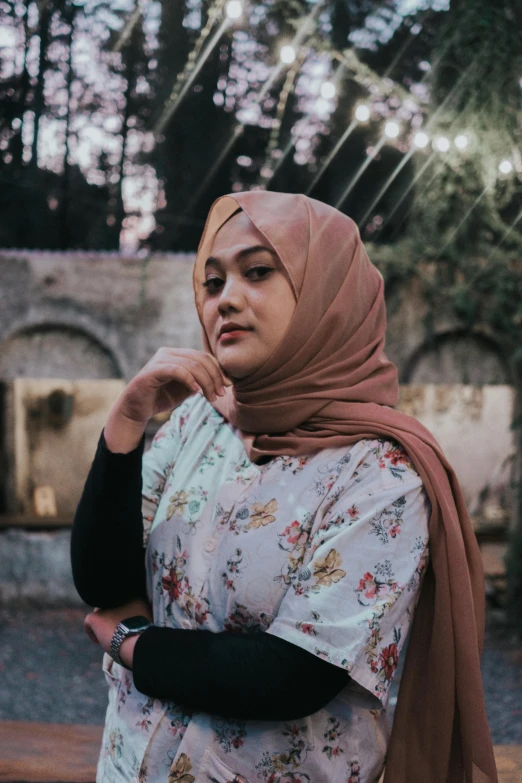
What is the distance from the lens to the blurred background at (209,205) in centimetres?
699

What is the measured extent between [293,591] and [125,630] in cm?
39

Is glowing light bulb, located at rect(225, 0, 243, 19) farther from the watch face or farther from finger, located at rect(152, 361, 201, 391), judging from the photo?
the watch face

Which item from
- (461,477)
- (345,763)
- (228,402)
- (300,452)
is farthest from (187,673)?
(461,477)

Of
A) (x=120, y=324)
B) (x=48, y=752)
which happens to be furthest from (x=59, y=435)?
(x=48, y=752)

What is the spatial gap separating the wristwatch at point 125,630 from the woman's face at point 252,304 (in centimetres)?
54

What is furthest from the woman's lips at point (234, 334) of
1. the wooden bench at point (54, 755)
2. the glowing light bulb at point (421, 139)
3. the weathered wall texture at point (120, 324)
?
the glowing light bulb at point (421, 139)

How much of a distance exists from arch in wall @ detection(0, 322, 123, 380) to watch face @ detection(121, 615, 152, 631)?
6104mm

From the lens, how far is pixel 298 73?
9023mm

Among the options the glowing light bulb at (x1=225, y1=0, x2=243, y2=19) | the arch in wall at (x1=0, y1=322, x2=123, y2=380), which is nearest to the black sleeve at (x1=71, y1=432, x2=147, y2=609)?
the glowing light bulb at (x1=225, y1=0, x2=243, y2=19)

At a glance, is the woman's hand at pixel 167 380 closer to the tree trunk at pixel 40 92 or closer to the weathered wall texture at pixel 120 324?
the weathered wall texture at pixel 120 324

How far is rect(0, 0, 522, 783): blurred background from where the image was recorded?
6.99 m

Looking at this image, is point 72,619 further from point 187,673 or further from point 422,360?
point 187,673

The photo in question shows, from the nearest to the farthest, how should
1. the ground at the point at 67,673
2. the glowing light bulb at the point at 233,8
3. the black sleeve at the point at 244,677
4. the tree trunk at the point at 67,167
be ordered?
the black sleeve at the point at 244,677 < the glowing light bulb at the point at 233,8 < the ground at the point at 67,673 < the tree trunk at the point at 67,167

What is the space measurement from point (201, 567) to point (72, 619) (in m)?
6.74
